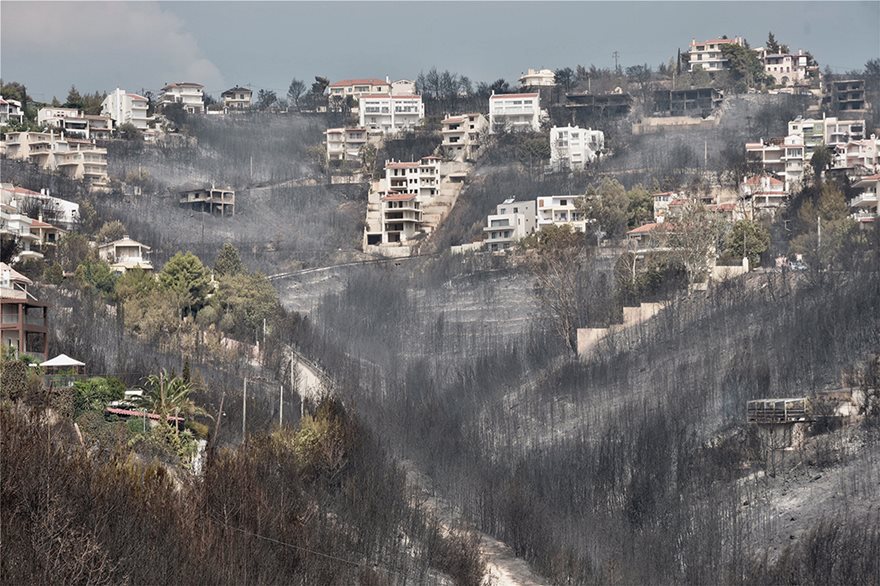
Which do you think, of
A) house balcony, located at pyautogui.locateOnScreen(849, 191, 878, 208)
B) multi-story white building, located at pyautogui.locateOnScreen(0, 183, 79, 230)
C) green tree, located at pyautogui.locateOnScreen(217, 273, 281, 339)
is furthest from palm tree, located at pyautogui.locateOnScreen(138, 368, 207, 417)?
house balcony, located at pyautogui.locateOnScreen(849, 191, 878, 208)

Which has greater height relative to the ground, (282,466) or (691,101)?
(691,101)

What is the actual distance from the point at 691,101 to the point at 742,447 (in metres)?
86.9

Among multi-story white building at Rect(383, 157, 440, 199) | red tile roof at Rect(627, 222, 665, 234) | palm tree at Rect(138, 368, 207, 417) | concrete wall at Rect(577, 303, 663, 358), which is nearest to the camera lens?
palm tree at Rect(138, 368, 207, 417)

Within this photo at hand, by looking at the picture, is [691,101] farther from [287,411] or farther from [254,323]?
[287,411]

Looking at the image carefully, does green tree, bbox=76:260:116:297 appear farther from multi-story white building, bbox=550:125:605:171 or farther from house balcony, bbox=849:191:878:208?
Result: multi-story white building, bbox=550:125:605:171

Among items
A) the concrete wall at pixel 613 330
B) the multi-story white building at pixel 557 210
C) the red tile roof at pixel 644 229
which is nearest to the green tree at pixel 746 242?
the concrete wall at pixel 613 330

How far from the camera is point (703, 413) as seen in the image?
304 feet

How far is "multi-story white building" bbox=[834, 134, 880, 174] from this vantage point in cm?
14300

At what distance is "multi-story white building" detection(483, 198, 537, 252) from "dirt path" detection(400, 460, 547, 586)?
48551 millimetres

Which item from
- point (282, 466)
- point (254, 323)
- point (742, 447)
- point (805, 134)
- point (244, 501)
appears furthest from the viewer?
point (805, 134)

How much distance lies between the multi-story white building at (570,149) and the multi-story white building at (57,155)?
102 feet

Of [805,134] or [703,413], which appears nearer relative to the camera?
[703,413]

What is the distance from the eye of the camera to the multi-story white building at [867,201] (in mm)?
125300

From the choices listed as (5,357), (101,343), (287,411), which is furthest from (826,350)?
(5,357)
